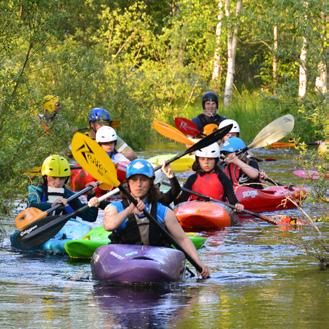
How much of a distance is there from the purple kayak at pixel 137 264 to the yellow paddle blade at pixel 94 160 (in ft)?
2.62

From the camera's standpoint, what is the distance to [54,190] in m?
12.5

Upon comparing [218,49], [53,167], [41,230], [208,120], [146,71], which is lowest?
[41,230]

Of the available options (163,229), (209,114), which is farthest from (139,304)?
(209,114)

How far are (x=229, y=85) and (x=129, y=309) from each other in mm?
24733

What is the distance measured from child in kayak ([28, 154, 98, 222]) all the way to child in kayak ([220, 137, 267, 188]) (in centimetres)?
323

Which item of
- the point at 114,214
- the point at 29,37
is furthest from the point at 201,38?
the point at 114,214

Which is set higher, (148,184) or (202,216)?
(148,184)

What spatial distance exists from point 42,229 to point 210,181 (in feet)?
10.5

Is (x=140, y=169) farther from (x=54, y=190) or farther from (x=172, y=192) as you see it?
(x=54, y=190)

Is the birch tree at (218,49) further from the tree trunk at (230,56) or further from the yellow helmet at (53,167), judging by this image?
the yellow helmet at (53,167)

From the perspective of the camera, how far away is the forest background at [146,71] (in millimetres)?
12375

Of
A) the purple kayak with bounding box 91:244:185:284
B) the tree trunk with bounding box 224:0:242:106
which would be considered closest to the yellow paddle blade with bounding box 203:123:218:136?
the purple kayak with bounding box 91:244:185:284

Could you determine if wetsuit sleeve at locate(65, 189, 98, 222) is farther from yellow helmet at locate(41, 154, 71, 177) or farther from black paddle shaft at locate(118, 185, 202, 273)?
black paddle shaft at locate(118, 185, 202, 273)

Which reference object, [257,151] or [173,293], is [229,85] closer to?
[257,151]
